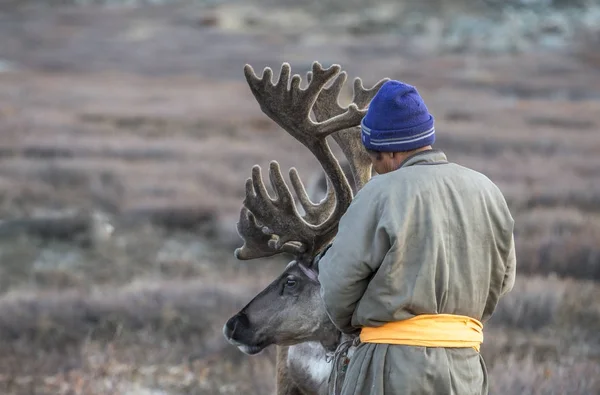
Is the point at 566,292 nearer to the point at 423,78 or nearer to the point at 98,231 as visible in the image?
the point at 98,231

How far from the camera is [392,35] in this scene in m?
66.1

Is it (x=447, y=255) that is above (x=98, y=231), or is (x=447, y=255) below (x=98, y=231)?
above

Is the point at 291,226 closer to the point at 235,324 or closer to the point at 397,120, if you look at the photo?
the point at 235,324

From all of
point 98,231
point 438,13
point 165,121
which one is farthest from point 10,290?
point 438,13

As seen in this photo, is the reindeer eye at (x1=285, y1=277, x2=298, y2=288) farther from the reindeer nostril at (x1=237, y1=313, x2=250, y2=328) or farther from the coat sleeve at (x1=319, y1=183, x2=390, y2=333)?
the coat sleeve at (x1=319, y1=183, x2=390, y2=333)

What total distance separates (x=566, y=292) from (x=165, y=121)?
1577cm

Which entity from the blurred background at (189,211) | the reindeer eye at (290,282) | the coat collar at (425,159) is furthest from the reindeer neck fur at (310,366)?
the blurred background at (189,211)

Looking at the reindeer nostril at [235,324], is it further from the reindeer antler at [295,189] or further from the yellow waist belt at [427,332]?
the yellow waist belt at [427,332]

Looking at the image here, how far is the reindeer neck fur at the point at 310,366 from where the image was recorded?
4758 millimetres

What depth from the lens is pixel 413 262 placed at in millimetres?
3738

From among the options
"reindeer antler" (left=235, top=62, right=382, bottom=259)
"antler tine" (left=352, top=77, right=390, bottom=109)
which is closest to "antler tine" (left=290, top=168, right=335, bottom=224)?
"reindeer antler" (left=235, top=62, right=382, bottom=259)

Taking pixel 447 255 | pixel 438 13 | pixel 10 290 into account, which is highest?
pixel 447 255

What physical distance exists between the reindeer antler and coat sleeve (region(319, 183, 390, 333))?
1.02 m

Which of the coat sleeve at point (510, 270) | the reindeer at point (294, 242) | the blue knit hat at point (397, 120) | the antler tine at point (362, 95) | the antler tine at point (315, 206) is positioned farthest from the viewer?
the antler tine at point (362, 95)
